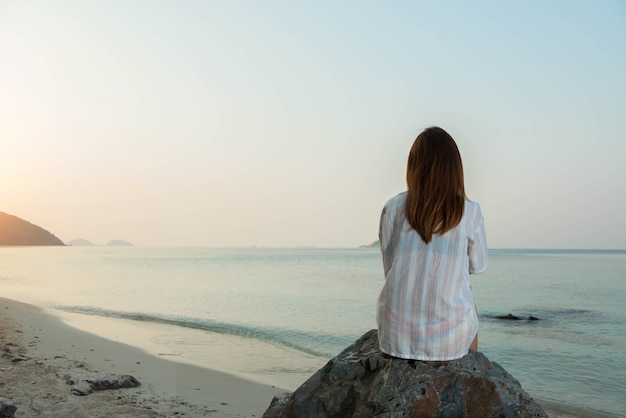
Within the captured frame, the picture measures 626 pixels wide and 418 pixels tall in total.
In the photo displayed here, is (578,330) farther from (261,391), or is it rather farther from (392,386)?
(392,386)

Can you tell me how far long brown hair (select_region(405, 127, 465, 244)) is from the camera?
3.06 meters

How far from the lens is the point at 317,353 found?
40.6 feet

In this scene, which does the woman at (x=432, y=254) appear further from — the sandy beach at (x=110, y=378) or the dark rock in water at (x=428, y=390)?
the sandy beach at (x=110, y=378)

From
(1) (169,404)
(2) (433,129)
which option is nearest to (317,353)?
(1) (169,404)

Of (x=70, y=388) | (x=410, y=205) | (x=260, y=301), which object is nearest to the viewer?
(x=410, y=205)

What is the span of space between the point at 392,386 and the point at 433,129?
1568mm

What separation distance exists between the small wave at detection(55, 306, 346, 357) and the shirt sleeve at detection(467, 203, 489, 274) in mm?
9343

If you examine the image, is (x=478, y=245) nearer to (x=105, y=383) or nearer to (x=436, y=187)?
(x=436, y=187)

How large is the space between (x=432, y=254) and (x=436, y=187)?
15.4 inches

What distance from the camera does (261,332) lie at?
49.2 ft

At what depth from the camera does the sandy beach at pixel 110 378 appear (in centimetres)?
605

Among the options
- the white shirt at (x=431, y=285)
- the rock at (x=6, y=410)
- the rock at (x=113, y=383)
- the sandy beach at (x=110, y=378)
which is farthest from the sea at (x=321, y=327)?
the white shirt at (x=431, y=285)

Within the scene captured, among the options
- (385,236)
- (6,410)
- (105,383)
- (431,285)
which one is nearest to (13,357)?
(105,383)

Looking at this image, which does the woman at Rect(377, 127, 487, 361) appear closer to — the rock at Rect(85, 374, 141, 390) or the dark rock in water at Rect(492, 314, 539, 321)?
the rock at Rect(85, 374, 141, 390)
